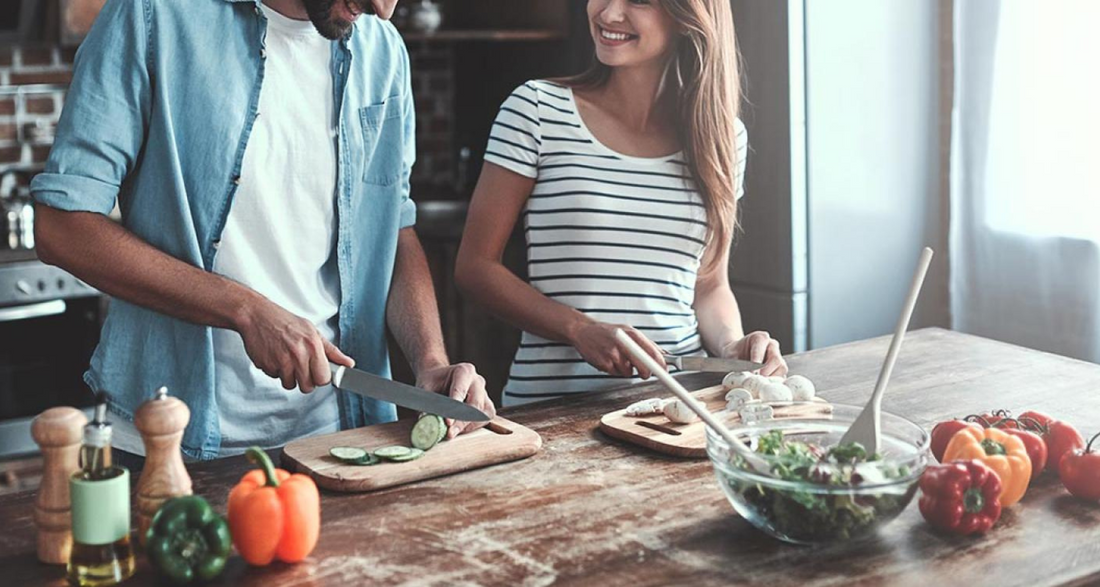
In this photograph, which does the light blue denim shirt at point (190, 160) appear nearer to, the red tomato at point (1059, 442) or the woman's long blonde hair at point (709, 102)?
the woman's long blonde hair at point (709, 102)

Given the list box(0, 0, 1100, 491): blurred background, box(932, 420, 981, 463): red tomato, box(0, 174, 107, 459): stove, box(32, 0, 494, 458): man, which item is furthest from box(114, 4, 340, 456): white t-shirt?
box(0, 174, 107, 459): stove

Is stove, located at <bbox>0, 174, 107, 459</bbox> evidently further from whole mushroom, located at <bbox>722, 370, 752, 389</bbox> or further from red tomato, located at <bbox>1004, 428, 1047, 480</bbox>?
red tomato, located at <bbox>1004, 428, 1047, 480</bbox>

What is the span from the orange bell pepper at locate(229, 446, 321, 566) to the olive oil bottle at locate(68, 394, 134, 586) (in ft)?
0.38

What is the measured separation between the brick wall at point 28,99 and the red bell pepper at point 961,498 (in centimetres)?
323

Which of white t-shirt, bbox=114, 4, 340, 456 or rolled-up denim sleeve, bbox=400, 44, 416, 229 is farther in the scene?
rolled-up denim sleeve, bbox=400, 44, 416, 229

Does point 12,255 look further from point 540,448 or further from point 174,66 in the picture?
point 540,448

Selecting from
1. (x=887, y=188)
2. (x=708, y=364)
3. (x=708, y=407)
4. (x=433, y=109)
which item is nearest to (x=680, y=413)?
(x=708, y=407)

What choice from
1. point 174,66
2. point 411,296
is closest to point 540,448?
point 411,296

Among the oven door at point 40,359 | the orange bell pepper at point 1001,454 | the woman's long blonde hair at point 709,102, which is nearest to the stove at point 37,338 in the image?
the oven door at point 40,359

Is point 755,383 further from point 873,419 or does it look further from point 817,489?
point 817,489

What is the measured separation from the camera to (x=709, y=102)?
7.54ft

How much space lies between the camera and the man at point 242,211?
1.74m

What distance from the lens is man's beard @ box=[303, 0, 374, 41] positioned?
6.04ft

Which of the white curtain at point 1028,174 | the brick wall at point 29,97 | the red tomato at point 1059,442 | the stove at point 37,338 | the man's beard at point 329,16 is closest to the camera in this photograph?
the red tomato at point 1059,442
